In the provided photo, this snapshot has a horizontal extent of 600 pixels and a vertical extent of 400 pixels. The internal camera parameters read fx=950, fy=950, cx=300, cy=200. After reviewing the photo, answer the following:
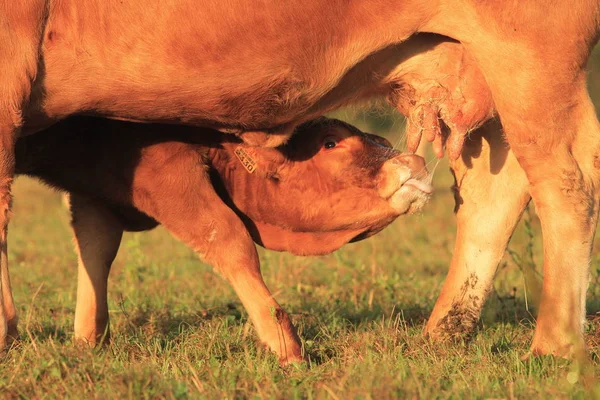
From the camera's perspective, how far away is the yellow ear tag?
16.8 feet

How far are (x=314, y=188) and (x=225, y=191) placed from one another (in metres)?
0.50

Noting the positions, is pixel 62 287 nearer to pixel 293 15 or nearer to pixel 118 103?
pixel 118 103

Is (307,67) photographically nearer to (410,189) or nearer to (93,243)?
(410,189)

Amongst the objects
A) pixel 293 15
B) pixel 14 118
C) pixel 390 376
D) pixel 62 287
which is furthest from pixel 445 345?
pixel 62 287

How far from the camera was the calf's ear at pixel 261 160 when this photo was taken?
513cm

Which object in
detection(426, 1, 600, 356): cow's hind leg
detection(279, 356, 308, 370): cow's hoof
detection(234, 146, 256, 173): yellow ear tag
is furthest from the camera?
detection(234, 146, 256, 173): yellow ear tag

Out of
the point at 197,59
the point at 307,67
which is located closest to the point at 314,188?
the point at 307,67

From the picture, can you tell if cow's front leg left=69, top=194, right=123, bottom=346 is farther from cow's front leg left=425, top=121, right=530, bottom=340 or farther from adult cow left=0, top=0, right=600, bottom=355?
cow's front leg left=425, top=121, right=530, bottom=340

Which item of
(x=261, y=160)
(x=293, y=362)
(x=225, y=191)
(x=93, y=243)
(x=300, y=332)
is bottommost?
(x=300, y=332)

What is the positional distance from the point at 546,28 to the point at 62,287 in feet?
13.0

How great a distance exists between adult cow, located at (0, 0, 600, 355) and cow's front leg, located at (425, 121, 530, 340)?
Result: 628 millimetres

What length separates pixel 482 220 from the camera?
5410 millimetres

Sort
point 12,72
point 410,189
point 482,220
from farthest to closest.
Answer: point 482,220
point 410,189
point 12,72

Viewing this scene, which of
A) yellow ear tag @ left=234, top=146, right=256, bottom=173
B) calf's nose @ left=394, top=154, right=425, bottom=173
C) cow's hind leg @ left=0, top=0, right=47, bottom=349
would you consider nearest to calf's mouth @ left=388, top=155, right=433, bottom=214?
calf's nose @ left=394, top=154, right=425, bottom=173
